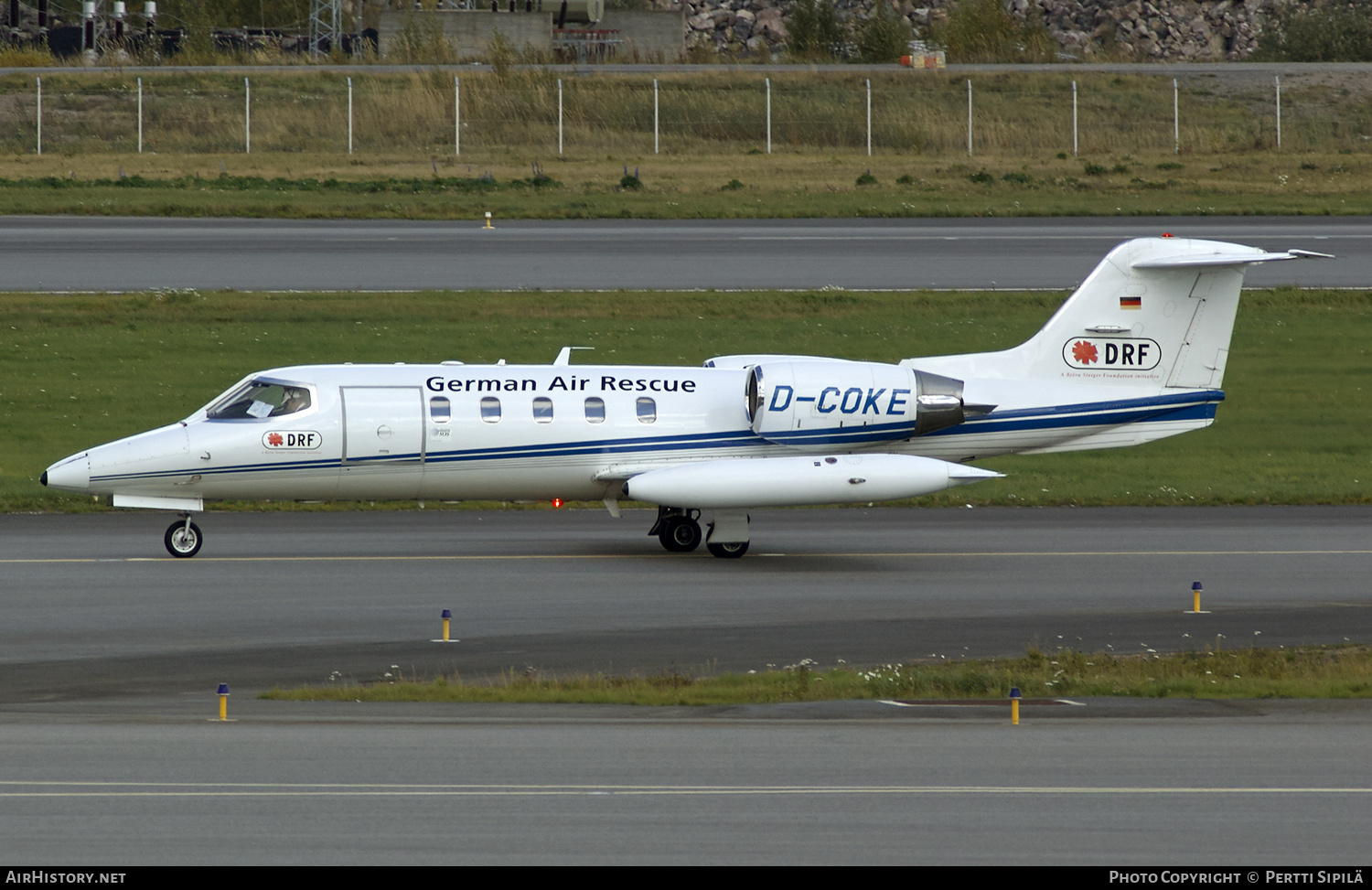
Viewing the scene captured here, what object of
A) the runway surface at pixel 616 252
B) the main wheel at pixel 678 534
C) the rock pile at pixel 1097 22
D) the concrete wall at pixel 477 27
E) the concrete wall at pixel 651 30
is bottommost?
the main wheel at pixel 678 534

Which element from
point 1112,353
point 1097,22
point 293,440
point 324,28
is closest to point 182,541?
point 293,440

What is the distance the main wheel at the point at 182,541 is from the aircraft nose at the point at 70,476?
1.31 meters

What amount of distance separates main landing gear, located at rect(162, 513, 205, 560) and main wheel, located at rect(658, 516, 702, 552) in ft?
20.9

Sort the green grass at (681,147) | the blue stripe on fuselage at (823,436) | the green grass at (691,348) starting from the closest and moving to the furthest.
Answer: the blue stripe on fuselage at (823,436), the green grass at (691,348), the green grass at (681,147)

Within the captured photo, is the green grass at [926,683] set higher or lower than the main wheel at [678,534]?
lower

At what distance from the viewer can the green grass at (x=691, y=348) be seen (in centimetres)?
3022

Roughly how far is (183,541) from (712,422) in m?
7.34

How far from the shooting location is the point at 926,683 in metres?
15.2

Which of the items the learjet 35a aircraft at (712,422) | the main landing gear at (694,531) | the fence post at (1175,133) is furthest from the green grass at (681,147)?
the main landing gear at (694,531)

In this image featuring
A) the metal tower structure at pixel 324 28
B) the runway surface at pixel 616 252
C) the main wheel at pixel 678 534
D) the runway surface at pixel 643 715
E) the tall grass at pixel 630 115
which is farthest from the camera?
the metal tower structure at pixel 324 28

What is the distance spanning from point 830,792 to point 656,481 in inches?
413

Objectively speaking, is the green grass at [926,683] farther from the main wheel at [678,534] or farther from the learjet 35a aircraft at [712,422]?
the main wheel at [678,534]

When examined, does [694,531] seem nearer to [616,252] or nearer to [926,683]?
[926,683]

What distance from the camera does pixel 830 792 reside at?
446 inches
